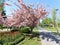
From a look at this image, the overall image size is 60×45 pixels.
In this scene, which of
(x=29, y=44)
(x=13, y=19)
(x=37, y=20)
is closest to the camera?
(x=29, y=44)

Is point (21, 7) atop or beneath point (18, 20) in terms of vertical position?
atop

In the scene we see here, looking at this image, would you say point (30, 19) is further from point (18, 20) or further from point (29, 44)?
point (29, 44)

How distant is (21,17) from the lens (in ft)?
98.5

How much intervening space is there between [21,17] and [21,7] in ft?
5.09

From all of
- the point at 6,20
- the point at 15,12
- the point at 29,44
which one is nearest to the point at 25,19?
the point at 15,12

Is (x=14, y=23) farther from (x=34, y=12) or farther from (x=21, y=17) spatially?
(x=34, y=12)

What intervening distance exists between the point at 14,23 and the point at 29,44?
14220 mm

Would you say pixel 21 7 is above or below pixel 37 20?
above

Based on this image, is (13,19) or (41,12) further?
(13,19)

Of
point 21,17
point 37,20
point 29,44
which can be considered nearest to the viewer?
point 29,44

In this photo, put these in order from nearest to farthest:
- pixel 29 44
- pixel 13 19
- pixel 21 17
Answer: pixel 29 44
pixel 21 17
pixel 13 19

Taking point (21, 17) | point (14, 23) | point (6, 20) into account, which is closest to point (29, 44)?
point (21, 17)

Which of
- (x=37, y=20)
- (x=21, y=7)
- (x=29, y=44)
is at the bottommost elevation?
(x=29, y=44)

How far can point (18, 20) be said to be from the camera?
3036 centimetres
